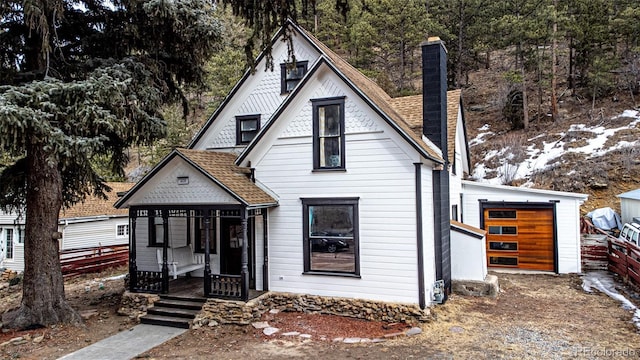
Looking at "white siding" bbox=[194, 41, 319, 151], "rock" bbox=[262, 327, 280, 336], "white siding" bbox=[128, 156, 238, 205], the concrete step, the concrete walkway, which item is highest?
"white siding" bbox=[194, 41, 319, 151]

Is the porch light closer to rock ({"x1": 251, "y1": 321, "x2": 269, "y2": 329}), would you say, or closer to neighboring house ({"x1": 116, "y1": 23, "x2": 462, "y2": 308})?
neighboring house ({"x1": 116, "y1": 23, "x2": 462, "y2": 308})

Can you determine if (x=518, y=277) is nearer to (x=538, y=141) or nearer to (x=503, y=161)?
(x=503, y=161)

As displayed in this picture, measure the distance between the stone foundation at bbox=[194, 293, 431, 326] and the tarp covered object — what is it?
13.9m

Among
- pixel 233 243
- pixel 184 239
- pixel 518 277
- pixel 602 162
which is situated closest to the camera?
pixel 233 243

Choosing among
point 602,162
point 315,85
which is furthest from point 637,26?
point 315,85

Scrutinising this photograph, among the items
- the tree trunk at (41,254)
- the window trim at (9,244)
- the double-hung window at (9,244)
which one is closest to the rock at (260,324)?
the tree trunk at (41,254)

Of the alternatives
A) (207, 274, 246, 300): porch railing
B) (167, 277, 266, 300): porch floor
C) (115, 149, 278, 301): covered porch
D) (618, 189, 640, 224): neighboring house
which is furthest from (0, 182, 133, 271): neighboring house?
(618, 189, 640, 224): neighboring house

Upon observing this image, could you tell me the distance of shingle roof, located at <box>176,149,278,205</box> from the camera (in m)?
→ 9.84

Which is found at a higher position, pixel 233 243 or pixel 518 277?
pixel 233 243

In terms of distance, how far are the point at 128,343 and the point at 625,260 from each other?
1441cm

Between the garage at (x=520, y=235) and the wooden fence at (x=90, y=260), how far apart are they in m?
17.1

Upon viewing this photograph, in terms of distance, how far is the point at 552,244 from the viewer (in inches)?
557

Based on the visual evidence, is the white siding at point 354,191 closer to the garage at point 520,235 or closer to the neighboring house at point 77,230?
the garage at point 520,235

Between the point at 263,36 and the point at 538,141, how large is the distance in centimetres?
2418
